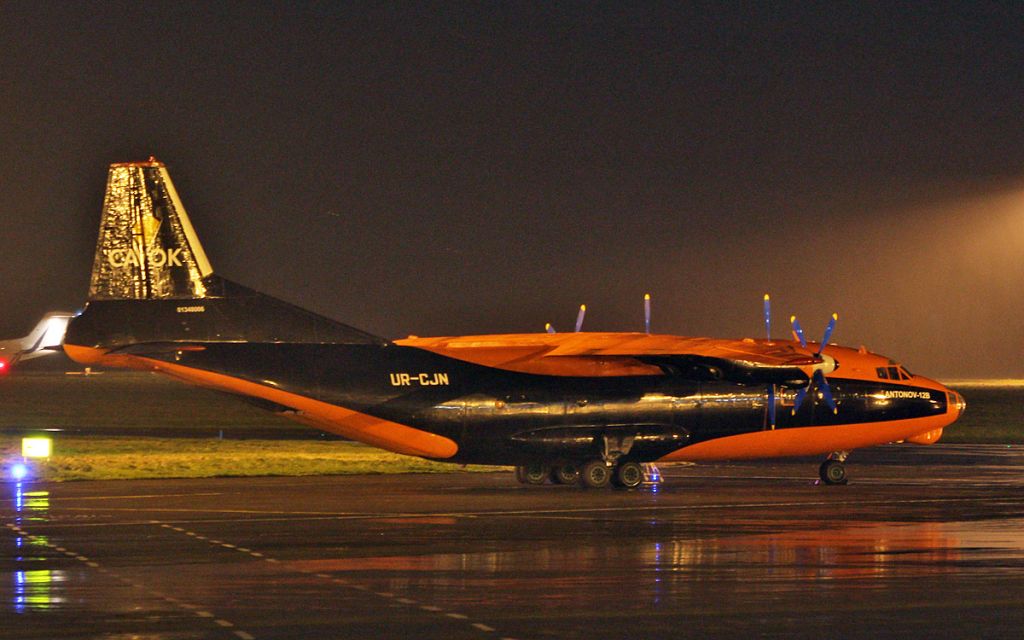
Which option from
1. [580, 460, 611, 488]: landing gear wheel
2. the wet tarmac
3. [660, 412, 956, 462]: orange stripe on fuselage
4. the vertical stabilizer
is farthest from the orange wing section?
the vertical stabilizer

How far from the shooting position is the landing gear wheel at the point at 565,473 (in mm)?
40844

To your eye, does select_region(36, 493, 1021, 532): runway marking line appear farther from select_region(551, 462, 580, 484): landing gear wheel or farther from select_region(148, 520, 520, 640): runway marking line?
select_region(551, 462, 580, 484): landing gear wheel

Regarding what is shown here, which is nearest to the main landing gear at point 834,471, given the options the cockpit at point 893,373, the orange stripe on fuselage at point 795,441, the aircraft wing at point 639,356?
the orange stripe on fuselage at point 795,441

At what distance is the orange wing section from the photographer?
38.5 m

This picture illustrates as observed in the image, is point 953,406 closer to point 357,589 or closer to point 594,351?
point 594,351

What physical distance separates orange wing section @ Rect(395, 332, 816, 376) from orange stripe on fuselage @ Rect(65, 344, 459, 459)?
2.71 metres

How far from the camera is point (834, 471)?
4053cm

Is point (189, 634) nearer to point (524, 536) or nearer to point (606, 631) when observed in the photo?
point (606, 631)

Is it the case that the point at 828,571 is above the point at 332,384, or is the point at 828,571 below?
below

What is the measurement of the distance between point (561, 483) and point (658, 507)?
779cm

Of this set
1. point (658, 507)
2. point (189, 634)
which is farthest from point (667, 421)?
point (189, 634)

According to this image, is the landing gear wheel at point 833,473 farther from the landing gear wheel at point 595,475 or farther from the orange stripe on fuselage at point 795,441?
the landing gear wheel at point 595,475

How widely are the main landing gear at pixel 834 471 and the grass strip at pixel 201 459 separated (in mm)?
11487

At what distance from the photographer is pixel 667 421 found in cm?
3956
